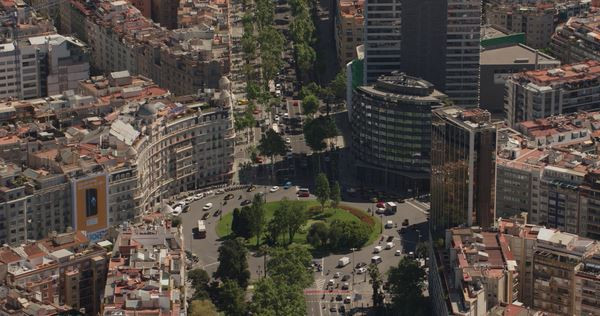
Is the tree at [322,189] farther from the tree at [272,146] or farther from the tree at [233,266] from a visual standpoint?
the tree at [233,266]

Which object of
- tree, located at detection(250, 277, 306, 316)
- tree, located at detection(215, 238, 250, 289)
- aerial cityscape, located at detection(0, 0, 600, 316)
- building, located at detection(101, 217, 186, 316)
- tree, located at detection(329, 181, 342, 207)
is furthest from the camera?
tree, located at detection(329, 181, 342, 207)

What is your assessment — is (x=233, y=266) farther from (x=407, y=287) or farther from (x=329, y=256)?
(x=407, y=287)

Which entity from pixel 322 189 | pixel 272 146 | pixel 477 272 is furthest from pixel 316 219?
pixel 477 272

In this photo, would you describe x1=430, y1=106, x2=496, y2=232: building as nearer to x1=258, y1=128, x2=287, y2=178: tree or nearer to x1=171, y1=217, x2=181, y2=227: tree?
x1=171, y1=217, x2=181, y2=227: tree

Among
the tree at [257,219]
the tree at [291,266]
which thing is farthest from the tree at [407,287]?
the tree at [257,219]

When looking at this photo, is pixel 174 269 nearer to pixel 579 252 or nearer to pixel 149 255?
pixel 149 255

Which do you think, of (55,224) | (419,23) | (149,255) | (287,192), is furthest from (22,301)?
(419,23)

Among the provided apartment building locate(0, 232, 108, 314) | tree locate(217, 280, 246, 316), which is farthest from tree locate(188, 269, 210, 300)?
apartment building locate(0, 232, 108, 314)
